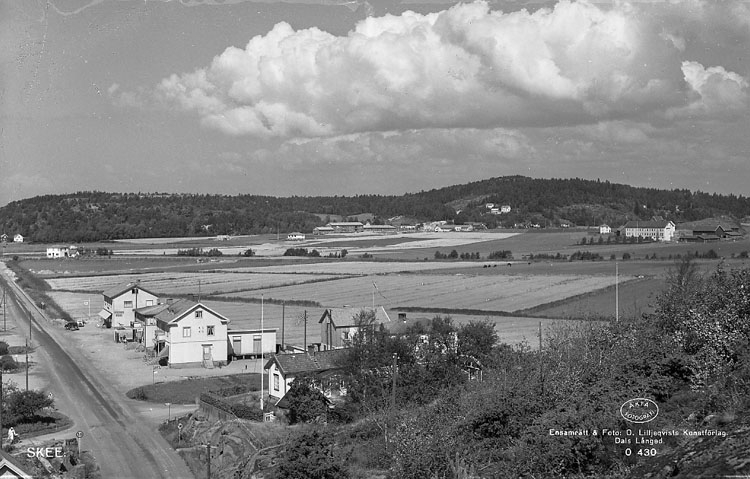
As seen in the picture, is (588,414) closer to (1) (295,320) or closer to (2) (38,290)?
(1) (295,320)

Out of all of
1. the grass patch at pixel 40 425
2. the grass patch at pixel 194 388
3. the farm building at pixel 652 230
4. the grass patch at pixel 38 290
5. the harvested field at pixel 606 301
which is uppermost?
the farm building at pixel 652 230

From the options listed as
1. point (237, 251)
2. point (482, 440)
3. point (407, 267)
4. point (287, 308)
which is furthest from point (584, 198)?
point (482, 440)

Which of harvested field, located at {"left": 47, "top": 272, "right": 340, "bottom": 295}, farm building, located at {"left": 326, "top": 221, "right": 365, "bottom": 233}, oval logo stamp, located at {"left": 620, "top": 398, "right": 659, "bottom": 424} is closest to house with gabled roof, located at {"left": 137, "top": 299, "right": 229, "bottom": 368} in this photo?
harvested field, located at {"left": 47, "top": 272, "right": 340, "bottom": 295}

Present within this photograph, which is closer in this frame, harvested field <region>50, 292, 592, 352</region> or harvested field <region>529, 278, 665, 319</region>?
harvested field <region>50, 292, 592, 352</region>

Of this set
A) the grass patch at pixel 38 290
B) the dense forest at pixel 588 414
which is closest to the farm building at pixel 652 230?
the grass patch at pixel 38 290

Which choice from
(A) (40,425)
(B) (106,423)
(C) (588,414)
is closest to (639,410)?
(C) (588,414)

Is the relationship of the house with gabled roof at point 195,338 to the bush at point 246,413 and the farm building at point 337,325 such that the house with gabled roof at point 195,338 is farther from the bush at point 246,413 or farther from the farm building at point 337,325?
the bush at point 246,413

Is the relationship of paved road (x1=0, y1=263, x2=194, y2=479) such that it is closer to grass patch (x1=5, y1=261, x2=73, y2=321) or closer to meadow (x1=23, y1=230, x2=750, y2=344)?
meadow (x1=23, y1=230, x2=750, y2=344)
